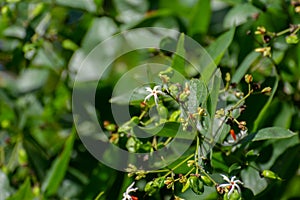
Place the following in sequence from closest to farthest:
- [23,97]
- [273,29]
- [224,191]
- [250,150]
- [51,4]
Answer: [224,191] < [250,150] < [273,29] < [51,4] < [23,97]

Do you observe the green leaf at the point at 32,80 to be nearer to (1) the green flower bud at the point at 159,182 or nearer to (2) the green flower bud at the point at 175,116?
(2) the green flower bud at the point at 175,116

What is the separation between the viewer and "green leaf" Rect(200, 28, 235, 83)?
1.04m

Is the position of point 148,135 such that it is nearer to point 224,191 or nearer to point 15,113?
point 224,191

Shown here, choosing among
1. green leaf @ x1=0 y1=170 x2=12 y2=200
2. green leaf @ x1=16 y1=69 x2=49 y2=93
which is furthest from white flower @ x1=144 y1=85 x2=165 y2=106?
green leaf @ x1=16 y1=69 x2=49 y2=93

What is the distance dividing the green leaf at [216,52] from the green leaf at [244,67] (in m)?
0.05

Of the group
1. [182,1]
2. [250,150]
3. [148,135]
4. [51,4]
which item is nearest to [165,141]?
[148,135]

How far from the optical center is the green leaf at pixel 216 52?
104 cm

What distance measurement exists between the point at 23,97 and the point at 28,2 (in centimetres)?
29

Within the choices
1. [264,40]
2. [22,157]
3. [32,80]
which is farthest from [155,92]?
[32,80]

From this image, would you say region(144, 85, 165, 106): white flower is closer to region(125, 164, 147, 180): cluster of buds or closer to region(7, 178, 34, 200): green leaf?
region(125, 164, 147, 180): cluster of buds

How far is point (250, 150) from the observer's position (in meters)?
1.04

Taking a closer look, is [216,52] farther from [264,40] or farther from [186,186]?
[186,186]

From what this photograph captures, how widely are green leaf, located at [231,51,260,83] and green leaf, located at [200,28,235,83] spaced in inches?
1.8

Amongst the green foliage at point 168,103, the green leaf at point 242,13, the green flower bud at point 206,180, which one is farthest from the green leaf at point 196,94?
the green leaf at point 242,13
